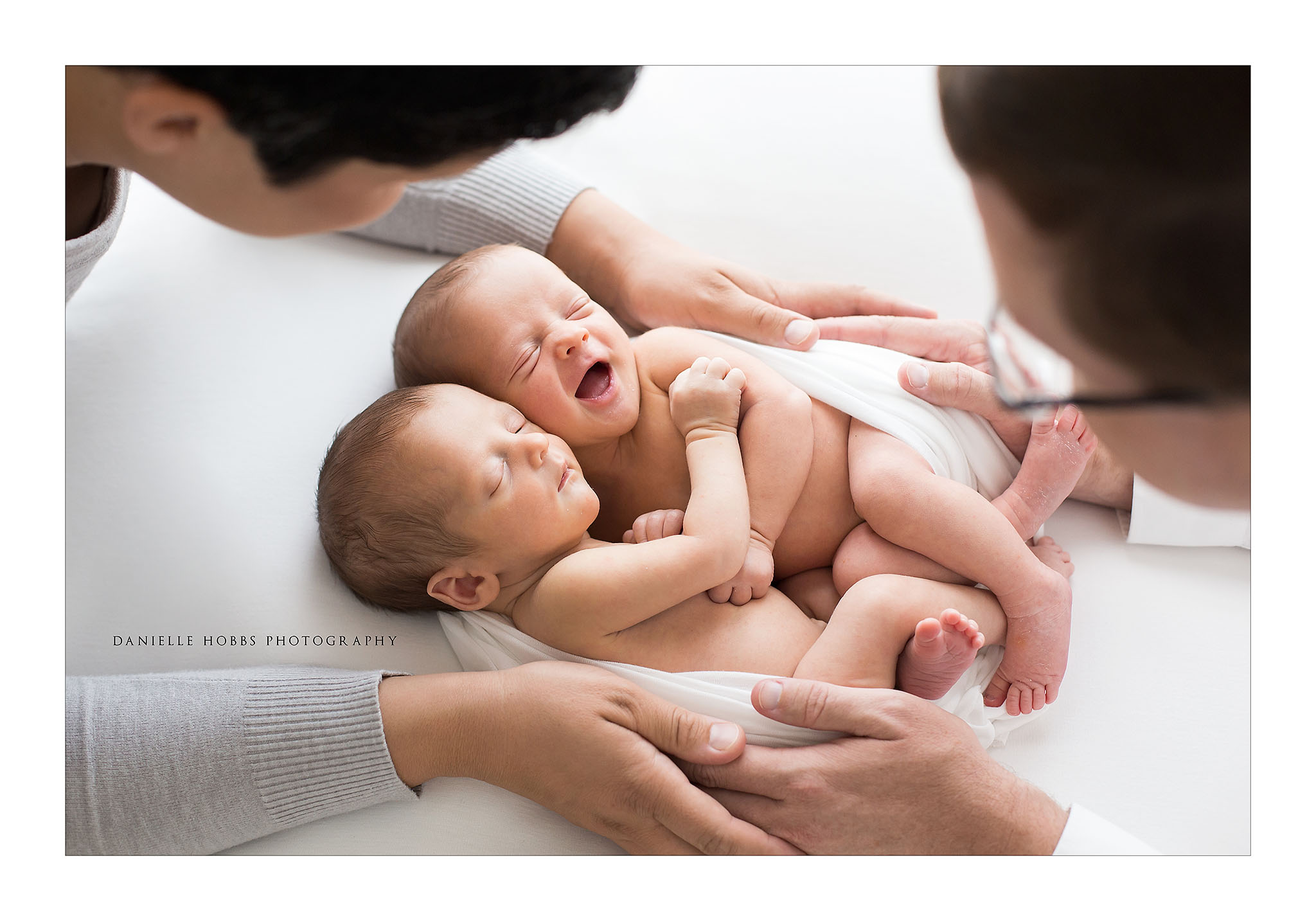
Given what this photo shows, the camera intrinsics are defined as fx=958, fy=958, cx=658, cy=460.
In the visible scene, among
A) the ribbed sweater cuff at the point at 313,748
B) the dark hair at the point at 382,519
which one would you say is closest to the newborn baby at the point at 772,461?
the dark hair at the point at 382,519

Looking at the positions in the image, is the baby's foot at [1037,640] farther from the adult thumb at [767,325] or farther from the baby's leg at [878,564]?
the adult thumb at [767,325]

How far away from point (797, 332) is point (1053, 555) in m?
0.43

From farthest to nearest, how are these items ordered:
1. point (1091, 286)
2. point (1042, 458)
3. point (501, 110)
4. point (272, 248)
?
point (272, 248), point (1042, 458), point (501, 110), point (1091, 286)

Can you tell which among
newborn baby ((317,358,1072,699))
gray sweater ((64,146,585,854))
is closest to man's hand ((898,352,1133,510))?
newborn baby ((317,358,1072,699))

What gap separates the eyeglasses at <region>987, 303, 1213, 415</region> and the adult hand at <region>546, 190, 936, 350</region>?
0.41 m

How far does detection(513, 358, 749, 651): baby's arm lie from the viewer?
110 cm

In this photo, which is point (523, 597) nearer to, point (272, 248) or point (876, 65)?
point (272, 248)

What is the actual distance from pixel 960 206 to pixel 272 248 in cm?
95

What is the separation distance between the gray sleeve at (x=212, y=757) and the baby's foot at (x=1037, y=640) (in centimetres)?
74

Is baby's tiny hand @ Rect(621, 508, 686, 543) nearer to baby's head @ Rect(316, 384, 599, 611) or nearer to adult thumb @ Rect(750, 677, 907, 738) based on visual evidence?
baby's head @ Rect(316, 384, 599, 611)

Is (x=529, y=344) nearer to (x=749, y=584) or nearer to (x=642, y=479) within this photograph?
(x=642, y=479)

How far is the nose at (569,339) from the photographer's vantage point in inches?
46.0

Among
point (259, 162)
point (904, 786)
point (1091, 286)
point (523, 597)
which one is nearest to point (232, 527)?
point (523, 597)

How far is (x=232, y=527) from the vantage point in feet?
3.96
